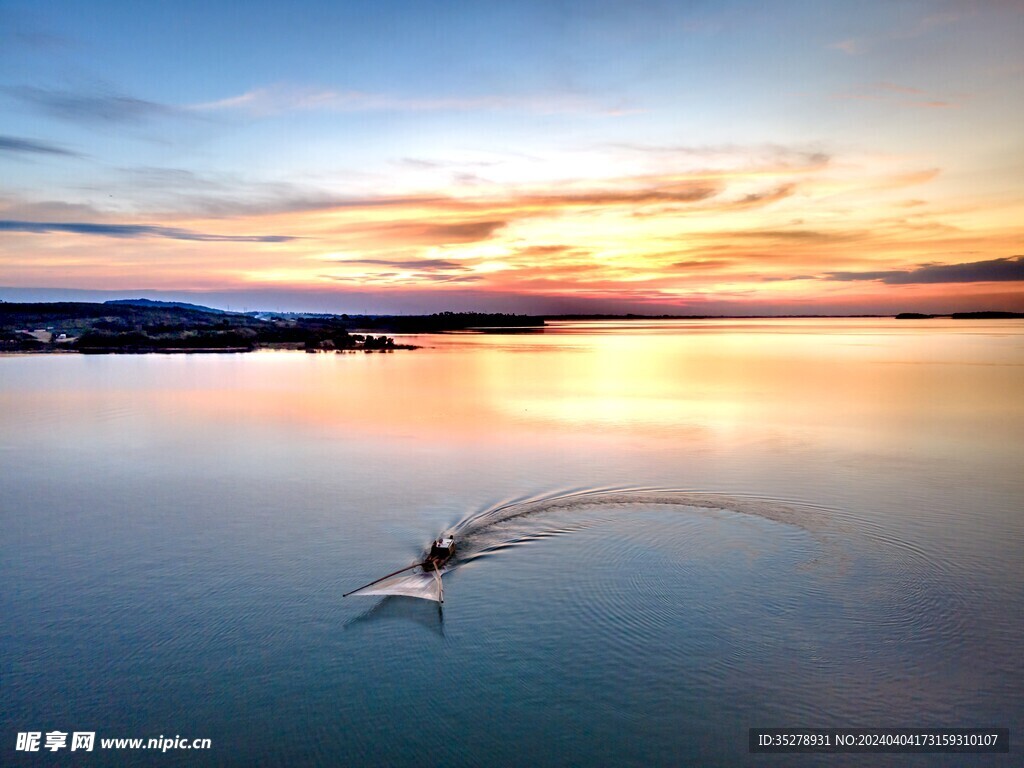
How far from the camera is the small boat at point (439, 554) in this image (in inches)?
437

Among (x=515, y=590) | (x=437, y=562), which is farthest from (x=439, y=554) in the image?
(x=515, y=590)

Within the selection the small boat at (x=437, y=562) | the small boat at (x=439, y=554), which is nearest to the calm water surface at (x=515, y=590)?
the small boat at (x=437, y=562)

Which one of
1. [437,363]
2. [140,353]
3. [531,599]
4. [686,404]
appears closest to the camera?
[531,599]

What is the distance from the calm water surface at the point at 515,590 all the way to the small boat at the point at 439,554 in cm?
45

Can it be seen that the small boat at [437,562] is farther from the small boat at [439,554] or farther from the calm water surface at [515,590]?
the calm water surface at [515,590]

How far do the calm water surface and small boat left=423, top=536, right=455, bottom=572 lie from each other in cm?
45

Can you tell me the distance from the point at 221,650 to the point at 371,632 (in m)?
2.16

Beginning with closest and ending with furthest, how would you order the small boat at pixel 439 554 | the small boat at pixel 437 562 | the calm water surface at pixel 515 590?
the calm water surface at pixel 515 590, the small boat at pixel 437 562, the small boat at pixel 439 554

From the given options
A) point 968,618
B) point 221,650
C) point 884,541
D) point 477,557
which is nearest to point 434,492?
point 477,557

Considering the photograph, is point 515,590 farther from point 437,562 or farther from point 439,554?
point 439,554

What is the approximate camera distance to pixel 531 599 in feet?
33.6

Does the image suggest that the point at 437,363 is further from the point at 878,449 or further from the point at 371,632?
the point at 371,632

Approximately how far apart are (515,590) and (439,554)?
184 cm

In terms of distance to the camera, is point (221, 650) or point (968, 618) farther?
point (968, 618)
